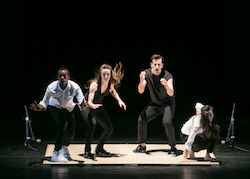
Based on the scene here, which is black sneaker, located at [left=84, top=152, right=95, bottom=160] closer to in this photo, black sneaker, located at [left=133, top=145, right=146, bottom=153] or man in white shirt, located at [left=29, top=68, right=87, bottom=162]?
man in white shirt, located at [left=29, top=68, right=87, bottom=162]

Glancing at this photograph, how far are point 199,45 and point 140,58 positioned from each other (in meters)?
1.15

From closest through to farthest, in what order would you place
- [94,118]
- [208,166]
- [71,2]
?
[208,166] → [94,118] → [71,2]

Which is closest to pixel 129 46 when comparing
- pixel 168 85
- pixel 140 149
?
pixel 168 85

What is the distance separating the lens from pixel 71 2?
8430 mm

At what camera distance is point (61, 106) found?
5762mm

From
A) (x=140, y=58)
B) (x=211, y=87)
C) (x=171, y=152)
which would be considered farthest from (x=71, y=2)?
(x=171, y=152)

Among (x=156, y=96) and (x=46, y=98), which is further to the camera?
(x=156, y=96)

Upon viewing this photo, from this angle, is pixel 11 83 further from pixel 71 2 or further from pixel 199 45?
pixel 199 45

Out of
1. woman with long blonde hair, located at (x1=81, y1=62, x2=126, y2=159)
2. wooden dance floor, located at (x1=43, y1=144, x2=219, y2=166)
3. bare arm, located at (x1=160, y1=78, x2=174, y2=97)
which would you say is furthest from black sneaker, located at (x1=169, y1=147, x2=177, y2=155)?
woman with long blonde hair, located at (x1=81, y1=62, x2=126, y2=159)

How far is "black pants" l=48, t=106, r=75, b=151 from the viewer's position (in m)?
5.64

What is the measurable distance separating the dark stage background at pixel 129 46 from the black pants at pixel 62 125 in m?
2.31

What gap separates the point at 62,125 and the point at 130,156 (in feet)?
3.37

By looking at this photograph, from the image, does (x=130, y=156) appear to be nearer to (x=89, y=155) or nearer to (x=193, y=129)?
(x=89, y=155)

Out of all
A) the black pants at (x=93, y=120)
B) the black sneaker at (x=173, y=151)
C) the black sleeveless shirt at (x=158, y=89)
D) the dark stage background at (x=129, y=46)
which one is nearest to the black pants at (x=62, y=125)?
the black pants at (x=93, y=120)
